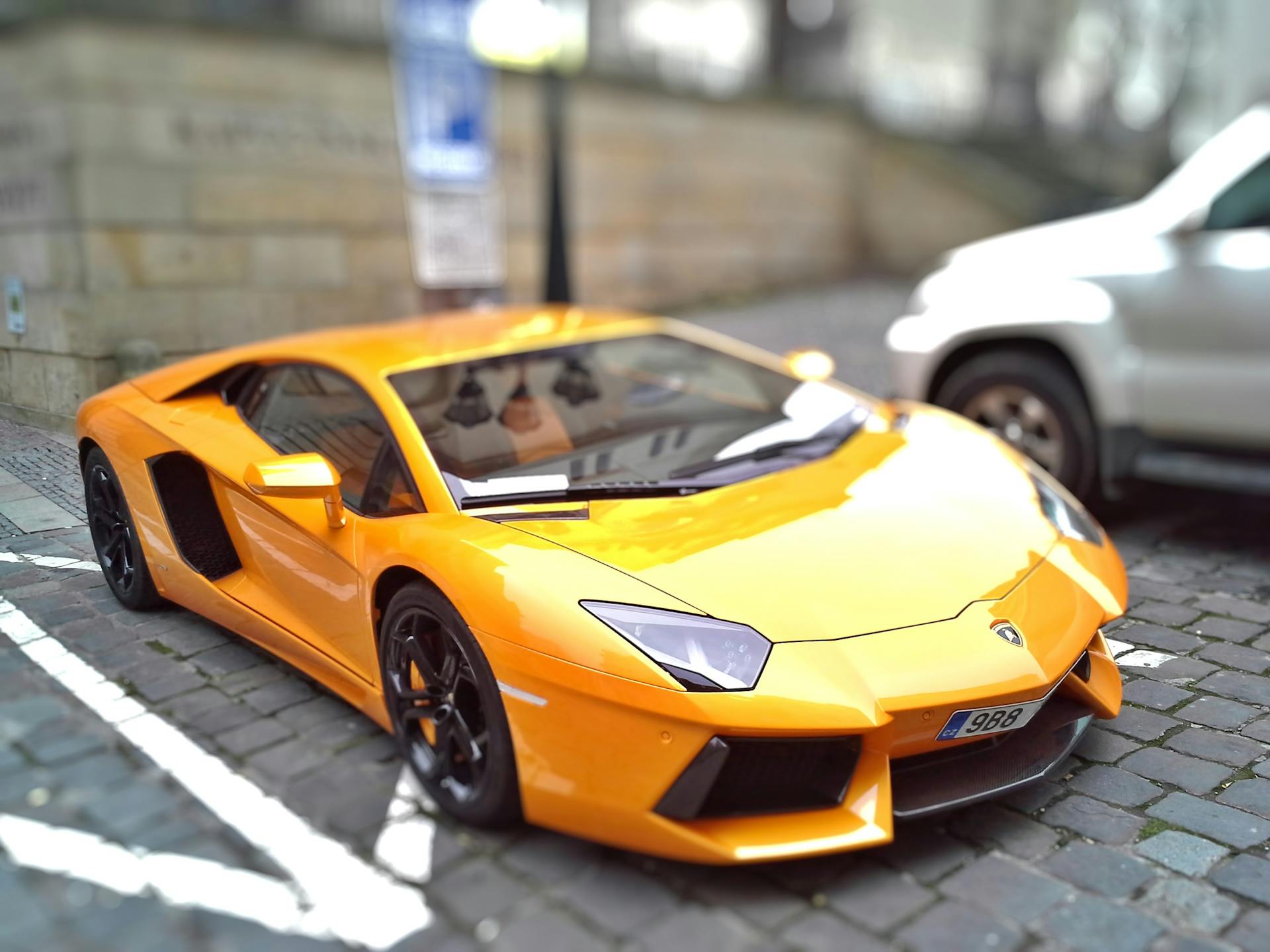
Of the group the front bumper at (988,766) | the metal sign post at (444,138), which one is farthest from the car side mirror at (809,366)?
the metal sign post at (444,138)

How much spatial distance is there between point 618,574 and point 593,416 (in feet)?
4.38

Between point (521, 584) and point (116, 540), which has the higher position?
point (521, 584)

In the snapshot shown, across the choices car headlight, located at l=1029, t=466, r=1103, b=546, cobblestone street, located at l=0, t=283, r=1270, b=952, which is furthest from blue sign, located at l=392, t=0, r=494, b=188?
car headlight, located at l=1029, t=466, r=1103, b=546

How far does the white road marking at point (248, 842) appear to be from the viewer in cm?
236

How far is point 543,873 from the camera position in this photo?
255 cm

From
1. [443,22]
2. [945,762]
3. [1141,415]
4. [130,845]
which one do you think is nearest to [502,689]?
[130,845]

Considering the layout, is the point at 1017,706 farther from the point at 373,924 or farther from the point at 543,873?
the point at 373,924

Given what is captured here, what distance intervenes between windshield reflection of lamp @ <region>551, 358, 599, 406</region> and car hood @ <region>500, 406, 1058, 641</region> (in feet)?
2.84

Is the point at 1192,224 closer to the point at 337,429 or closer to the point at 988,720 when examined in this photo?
the point at 988,720

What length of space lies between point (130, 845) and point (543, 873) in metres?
0.89

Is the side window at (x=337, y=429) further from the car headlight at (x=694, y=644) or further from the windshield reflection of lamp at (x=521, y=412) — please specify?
the car headlight at (x=694, y=644)

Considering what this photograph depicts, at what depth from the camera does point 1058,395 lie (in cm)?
525

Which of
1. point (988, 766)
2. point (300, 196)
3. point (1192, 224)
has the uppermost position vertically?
point (300, 196)

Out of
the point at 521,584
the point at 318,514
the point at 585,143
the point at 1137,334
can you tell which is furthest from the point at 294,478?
the point at 585,143
